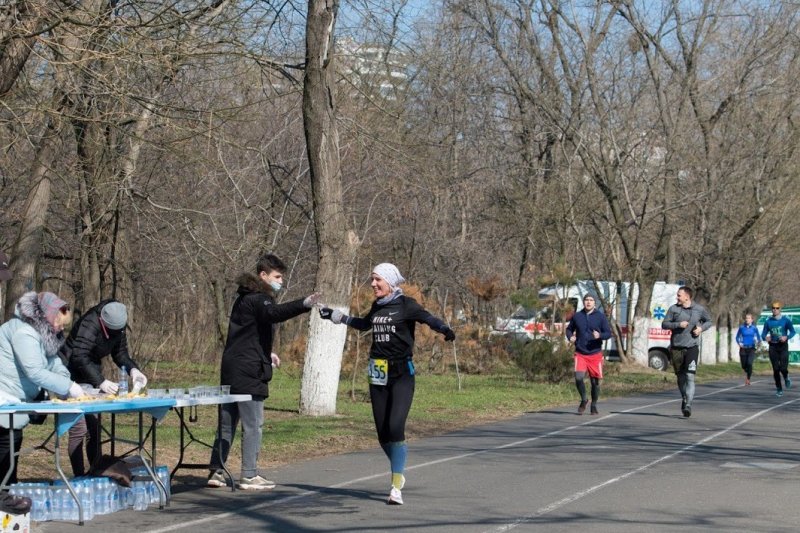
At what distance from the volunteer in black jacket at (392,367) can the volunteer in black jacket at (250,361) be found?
3.51 ft

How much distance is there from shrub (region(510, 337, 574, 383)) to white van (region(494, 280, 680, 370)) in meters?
0.77

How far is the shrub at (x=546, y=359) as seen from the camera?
2802cm

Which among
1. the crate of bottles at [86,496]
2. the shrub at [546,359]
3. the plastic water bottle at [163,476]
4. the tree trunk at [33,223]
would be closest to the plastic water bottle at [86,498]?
the crate of bottles at [86,496]

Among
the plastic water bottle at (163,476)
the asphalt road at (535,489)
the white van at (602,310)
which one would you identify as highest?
the white van at (602,310)

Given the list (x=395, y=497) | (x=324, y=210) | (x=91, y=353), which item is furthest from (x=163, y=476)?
(x=324, y=210)

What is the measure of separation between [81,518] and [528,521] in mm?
3368

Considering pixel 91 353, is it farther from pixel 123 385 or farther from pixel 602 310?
pixel 602 310

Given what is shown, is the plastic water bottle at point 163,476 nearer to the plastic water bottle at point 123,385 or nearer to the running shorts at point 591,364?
the plastic water bottle at point 123,385

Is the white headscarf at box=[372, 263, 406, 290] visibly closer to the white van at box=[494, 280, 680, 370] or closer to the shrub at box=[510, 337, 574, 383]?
the shrub at box=[510, 337, 574, 383]

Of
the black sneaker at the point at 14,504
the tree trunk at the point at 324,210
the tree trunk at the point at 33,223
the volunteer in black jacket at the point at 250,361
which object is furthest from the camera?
the tree trunk at the point at 33,223

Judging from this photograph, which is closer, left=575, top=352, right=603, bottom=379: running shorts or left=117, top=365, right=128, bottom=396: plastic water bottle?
left=117, top=365, right=128, bottom=396: plastic water bottle

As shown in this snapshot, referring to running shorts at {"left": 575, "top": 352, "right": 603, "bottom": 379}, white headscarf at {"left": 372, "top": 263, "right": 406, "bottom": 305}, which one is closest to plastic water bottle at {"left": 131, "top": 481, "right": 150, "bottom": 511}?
white headscarf at {"left": 372, "top": 263, "right": 406, "bottom": 305}

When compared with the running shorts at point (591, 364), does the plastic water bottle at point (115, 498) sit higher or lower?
lower

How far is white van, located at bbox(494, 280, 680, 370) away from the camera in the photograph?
30.0m
